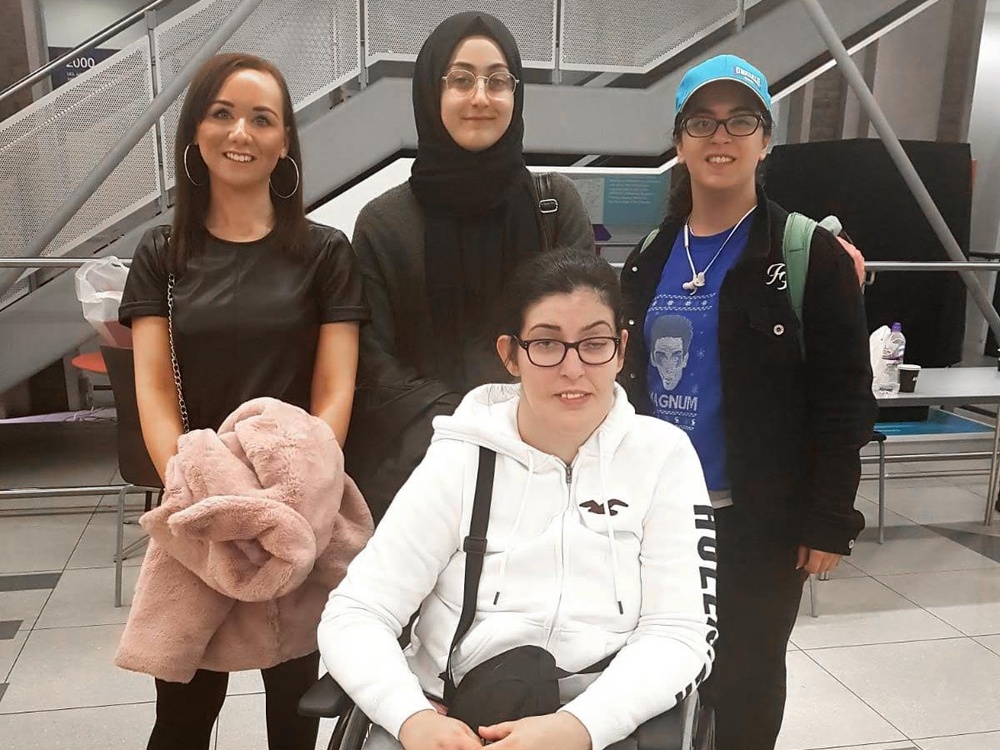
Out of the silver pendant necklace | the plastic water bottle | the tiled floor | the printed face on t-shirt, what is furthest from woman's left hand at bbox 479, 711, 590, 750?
the plastic water bottle

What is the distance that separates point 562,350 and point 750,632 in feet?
2.29

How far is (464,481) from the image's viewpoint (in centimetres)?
126

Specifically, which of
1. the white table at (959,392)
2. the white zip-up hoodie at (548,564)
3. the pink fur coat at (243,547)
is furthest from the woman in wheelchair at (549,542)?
the white table at (959,392)

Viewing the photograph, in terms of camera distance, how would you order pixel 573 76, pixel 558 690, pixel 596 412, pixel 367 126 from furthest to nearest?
pixel 573 76
pixel 367 126
pixel 596 412
pixel 558 690

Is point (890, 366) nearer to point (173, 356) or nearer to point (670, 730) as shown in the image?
point (670, 730)

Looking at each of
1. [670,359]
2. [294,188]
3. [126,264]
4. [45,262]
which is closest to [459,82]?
[294,188]

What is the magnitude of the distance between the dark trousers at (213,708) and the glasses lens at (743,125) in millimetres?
1185

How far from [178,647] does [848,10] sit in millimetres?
4375

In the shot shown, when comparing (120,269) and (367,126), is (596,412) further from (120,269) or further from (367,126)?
(367,126)

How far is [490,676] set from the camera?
1144 mm

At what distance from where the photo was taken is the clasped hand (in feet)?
3.47

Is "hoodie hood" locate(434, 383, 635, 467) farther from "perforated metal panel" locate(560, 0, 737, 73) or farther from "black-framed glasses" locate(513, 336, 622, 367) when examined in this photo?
"perforated metal panel" locate(560, 0, 737, 73)

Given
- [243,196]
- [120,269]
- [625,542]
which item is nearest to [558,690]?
[625,542]

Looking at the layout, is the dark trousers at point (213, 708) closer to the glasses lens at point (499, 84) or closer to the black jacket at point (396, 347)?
the black jacket at point (396, 347)
